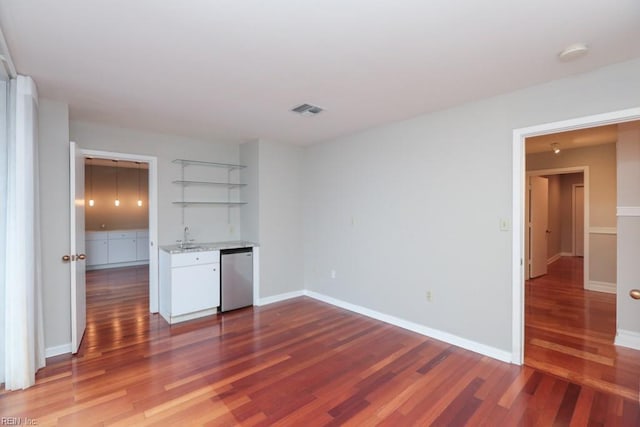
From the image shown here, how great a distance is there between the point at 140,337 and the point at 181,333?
42 cm

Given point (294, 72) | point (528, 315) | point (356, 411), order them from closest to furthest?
point (356, 411), point (294, 72), point (528, 315)

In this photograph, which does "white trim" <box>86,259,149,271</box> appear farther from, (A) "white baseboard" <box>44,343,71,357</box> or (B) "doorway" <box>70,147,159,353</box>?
(A) "white baseboard" <box>44,343,71,357</box>

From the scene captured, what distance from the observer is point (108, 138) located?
3807mm

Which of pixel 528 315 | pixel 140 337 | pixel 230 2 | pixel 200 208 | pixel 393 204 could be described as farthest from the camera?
pixel 200 208

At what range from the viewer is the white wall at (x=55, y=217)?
2887 millimetres

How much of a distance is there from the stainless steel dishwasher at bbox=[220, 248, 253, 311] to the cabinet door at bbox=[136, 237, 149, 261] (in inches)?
180

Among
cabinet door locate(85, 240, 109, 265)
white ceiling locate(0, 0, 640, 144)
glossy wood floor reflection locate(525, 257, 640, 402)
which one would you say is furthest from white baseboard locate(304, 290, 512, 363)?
cabinet door locate(85, 240, 109, 265)

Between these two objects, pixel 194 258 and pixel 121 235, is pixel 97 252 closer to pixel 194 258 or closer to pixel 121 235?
pixel 121 235

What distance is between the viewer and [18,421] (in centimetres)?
200

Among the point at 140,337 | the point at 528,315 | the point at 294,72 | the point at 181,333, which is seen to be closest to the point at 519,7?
the point at 294,72

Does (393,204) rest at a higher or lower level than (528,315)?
higher

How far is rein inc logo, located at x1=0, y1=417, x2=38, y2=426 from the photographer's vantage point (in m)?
1.97

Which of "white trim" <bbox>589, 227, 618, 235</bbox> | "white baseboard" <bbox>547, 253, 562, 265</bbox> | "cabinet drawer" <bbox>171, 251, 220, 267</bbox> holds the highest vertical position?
"white trim" <bbox>589, 227, 618, 235</bbox>

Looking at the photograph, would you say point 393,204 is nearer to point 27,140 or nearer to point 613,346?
point 613,346
